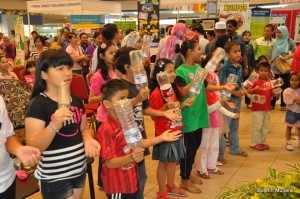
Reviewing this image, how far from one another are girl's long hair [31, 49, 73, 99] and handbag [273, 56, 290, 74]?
5.57 m

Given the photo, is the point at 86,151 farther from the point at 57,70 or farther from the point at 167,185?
the point at 167,185

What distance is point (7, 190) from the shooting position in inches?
61.4

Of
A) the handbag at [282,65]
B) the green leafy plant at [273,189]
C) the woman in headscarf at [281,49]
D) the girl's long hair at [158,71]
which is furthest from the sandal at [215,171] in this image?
the handbag at [282,65]

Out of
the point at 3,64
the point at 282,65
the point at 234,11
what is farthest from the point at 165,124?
the point at 234,11

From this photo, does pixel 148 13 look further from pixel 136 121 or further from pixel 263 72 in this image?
pixel 136 121

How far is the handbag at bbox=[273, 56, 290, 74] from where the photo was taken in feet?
20.7

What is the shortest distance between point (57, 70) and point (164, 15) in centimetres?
1790

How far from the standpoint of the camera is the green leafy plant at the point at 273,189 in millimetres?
1340

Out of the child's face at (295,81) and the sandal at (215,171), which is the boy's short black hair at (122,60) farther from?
the child's face at (295,81)

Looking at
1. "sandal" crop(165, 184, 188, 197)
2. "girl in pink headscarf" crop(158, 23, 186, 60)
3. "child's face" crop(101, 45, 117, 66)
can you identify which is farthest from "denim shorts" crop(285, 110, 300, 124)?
"child's face" crop(101, 45, 117, 66)

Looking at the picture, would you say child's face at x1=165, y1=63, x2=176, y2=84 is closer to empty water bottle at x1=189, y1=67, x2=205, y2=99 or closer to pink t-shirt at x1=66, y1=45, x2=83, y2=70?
empty water bottle at x1=189, y1=67, x2=205, y2=99

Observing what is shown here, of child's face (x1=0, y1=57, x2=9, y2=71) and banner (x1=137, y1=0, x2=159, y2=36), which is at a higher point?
banner (x1=137, y1=0, x2=159, y2=36)

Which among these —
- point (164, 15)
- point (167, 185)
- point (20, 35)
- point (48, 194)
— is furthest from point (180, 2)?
point (164, 15)

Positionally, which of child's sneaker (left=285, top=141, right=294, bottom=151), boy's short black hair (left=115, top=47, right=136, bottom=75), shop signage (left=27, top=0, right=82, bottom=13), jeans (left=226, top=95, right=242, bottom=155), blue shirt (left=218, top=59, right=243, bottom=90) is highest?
shop signage (left=27, top=0, right=82, bottom=13)
